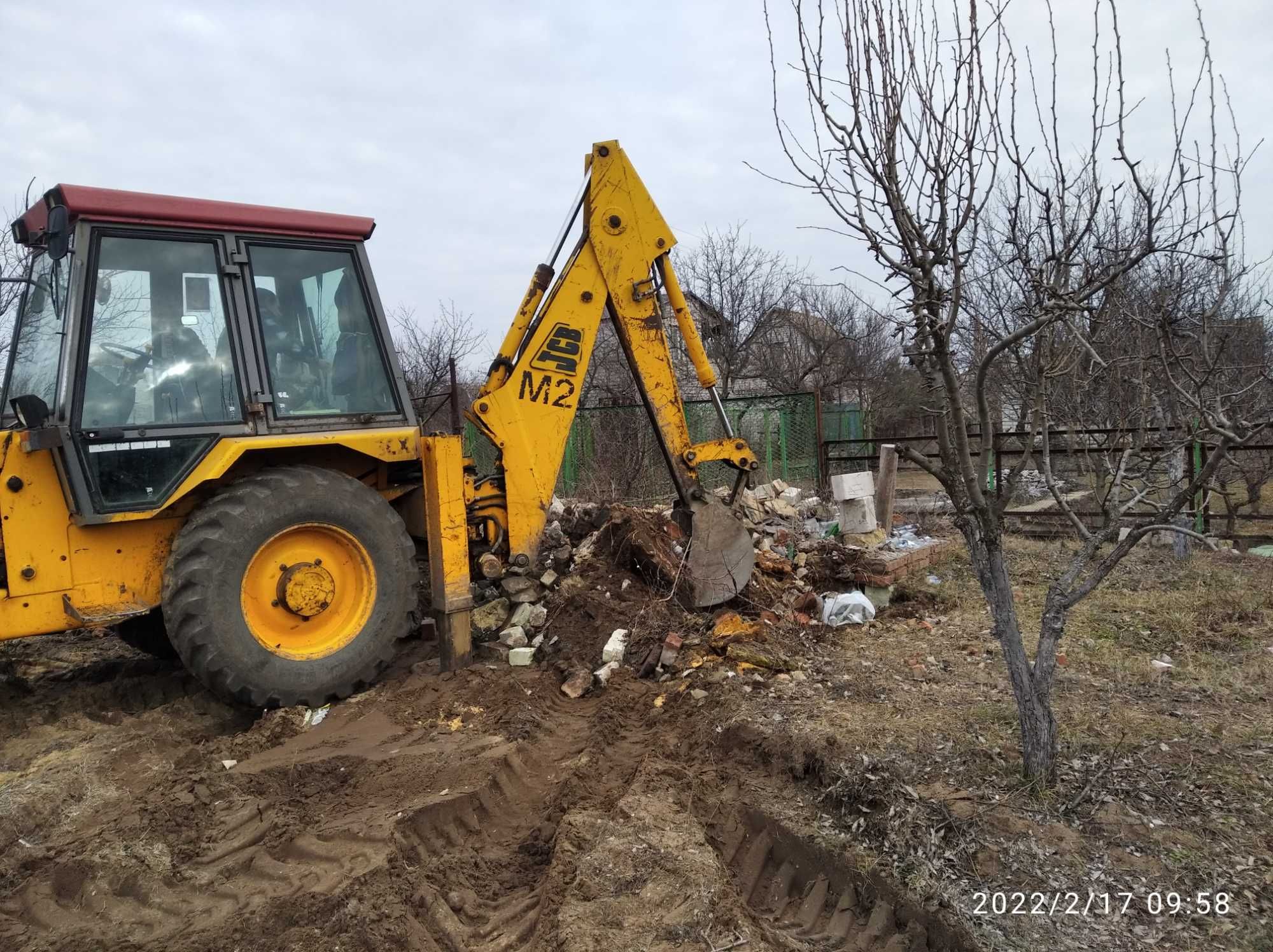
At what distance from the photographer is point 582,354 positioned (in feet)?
18.9

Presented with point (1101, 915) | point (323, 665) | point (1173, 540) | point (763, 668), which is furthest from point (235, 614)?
point (1173, 540)

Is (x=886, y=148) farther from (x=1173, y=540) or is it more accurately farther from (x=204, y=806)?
(x=1173, y=540)

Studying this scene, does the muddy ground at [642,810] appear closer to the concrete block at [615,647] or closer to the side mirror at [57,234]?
the concrete block at [615,647]

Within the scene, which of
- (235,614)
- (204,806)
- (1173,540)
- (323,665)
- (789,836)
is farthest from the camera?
(1173,540)

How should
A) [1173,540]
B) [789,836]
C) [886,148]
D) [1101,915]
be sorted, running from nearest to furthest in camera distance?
[1101,915] < [886,148] < [789,836] < [1173,540]

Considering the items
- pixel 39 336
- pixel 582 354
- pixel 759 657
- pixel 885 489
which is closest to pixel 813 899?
pixel 759 657

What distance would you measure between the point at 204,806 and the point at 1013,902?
323cm

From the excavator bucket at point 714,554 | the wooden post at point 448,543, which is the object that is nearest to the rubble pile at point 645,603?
the excavator bucket at point 714,554

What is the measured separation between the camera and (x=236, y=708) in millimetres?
4793

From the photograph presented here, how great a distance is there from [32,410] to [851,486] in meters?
7.09

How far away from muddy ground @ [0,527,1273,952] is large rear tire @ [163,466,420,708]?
0.23m

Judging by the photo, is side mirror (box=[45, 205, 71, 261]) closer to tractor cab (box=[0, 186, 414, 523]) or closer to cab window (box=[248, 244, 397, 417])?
tractor cab (box=[0, 186, 414, 523])

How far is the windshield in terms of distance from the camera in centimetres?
428

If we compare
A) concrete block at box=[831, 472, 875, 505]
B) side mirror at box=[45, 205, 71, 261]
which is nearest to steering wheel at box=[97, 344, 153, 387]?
side mirror at box=[45, 205, 71, 261]
